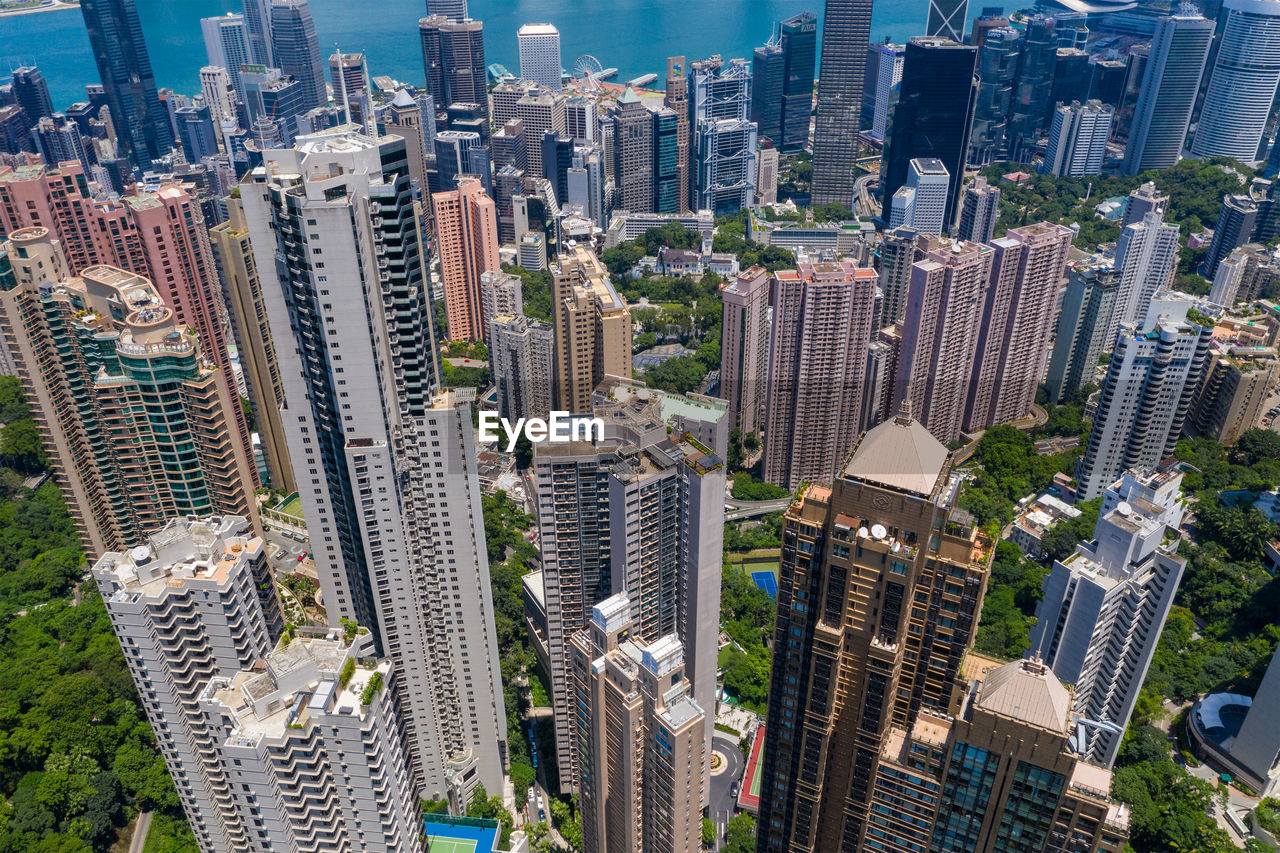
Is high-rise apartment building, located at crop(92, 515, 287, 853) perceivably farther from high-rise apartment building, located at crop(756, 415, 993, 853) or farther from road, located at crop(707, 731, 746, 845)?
road, located at crop(707, 731, 746, 845)

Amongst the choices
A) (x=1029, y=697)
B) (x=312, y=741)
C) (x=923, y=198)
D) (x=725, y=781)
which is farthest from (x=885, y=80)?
(x=312, y=741)

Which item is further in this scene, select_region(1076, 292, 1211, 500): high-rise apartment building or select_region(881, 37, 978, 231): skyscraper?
select_region(881, 37, 978, 231): skyscraper

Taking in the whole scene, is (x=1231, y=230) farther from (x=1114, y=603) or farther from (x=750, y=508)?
(x=1114, y=603)

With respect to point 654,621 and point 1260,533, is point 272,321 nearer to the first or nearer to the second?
point 654,621

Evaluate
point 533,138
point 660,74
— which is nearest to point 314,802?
point 533,138

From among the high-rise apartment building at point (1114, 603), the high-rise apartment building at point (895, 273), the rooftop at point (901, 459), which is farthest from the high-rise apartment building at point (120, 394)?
the high-rise apartment building at point (895, 273)

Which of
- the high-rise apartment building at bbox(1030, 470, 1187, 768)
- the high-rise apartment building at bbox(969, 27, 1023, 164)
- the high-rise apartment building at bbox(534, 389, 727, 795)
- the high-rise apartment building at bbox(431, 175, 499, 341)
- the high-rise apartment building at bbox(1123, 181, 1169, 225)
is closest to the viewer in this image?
the high-rise apartment building at bbox(534, 389, 727, 795)

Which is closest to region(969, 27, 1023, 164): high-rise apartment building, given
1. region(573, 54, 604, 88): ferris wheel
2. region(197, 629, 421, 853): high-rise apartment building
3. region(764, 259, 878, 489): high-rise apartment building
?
region(573, 54, 604, 88): ferris wheel
